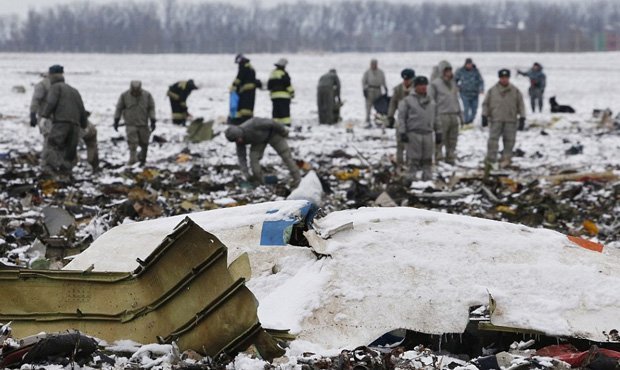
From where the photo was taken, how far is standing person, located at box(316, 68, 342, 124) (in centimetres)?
2164

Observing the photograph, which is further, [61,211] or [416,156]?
[416,156]

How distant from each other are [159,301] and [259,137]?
7312 mm

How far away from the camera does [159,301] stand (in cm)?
469

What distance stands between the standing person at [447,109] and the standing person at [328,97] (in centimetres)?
683

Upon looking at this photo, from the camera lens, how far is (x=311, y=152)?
52.7ft

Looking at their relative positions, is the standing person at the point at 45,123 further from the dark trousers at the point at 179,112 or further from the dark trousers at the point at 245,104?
the dark trousers at the point at 179,112

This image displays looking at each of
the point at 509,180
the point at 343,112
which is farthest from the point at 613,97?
the point at 509,180

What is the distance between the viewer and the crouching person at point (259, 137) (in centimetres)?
1184

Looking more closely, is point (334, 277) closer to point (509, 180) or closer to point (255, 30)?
point (509, 180)

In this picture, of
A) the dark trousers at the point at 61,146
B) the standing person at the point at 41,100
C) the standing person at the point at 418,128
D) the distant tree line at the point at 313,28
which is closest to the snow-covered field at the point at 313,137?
the dark trousers at the point at 61,146

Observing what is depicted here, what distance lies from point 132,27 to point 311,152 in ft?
336

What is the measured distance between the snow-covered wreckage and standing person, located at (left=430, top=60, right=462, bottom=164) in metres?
8.90

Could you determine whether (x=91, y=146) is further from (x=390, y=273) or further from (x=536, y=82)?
(x=536, y=82)

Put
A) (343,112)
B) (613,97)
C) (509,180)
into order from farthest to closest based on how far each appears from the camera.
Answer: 1. (613,97)
2. (343,112)
3. (509,180)
